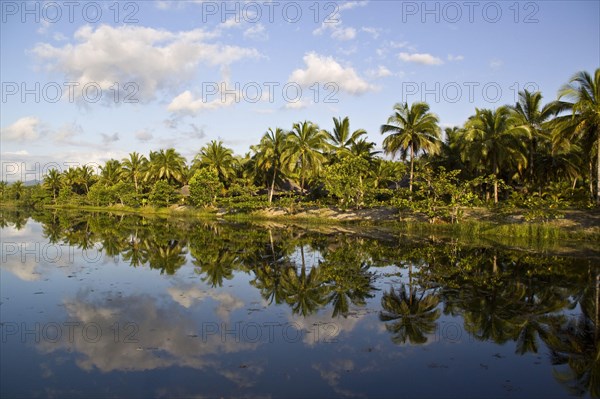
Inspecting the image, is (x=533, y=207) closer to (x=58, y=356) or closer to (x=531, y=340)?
A: (x=531, y=340)

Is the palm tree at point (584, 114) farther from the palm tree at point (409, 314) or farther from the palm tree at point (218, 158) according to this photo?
the palm tree at point (218, 158)

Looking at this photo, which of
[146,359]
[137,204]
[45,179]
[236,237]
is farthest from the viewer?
[45,179]

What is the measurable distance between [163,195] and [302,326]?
53504mm

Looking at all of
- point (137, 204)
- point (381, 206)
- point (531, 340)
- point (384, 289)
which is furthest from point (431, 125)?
point (137, 204)

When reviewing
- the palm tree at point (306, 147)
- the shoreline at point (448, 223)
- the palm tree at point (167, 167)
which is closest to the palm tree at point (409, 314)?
the shoreline at point (448, 223)

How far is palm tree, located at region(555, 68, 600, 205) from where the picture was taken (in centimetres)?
2659

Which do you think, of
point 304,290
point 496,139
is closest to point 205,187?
point 496,139

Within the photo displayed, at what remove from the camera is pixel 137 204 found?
68750mm

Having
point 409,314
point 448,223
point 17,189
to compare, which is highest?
Answer: point 17,189

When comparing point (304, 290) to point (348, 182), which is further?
point (348, 182)

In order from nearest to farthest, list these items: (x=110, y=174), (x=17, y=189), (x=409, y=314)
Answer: (x=409, y=314) < (x=110, y=174) < (x=17, y=189)

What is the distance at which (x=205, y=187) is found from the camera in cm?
5322

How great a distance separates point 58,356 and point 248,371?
14.0 feet

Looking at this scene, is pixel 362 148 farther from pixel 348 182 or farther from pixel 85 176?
pixel 85 176
